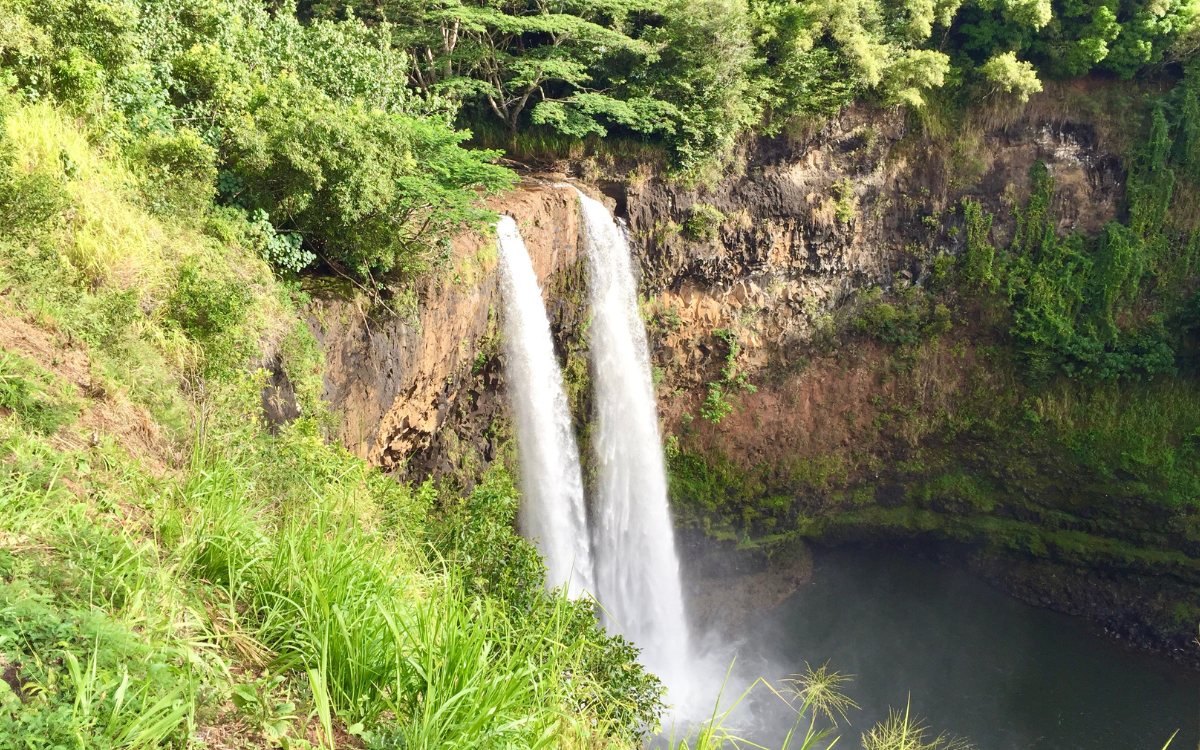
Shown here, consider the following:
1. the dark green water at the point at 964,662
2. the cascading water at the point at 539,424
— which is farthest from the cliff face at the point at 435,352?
the dark green water at the point at 964,662

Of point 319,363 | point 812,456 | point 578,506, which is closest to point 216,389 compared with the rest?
point 319,363

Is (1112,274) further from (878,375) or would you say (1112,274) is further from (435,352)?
(435,352)

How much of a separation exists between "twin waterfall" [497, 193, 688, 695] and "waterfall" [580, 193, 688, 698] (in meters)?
0.02

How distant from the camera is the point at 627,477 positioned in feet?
43.6

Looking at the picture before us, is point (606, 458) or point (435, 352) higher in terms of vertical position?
point (435, 352)

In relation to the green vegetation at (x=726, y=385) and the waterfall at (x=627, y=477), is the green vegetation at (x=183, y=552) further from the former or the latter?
the green vegetation at (x=726, y=385)

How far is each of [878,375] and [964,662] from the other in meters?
6.16

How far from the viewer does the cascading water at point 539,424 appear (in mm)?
10039

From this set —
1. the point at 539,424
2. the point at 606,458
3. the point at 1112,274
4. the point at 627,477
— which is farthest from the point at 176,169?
the point at 1112,274

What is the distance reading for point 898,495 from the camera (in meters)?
16.5

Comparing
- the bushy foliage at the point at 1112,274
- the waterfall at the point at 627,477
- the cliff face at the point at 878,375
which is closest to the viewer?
the waterfall at the point at 627,477

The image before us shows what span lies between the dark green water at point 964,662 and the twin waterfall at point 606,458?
7.75 ft

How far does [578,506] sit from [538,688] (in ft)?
27.7

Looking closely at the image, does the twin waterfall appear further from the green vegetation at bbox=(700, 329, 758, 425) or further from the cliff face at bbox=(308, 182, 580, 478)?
the green vegetation at bbox=(700, 329, 758, 425)
